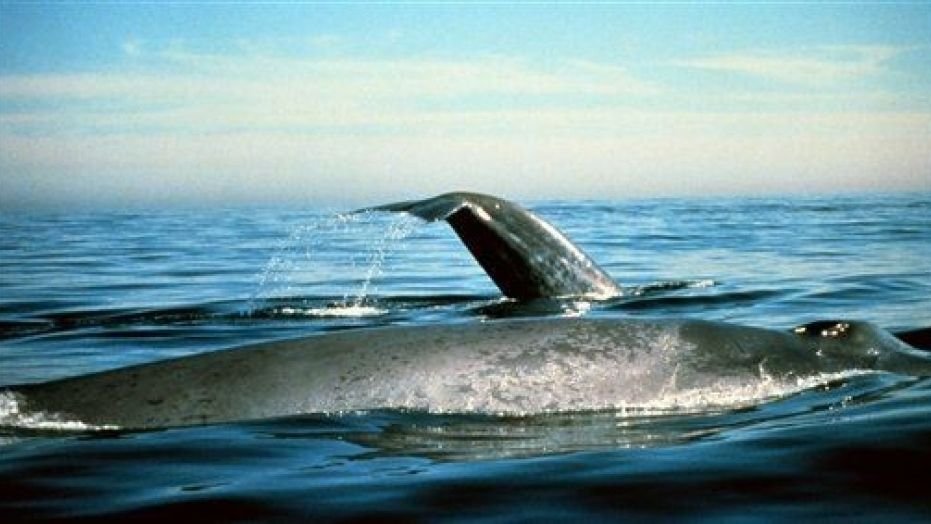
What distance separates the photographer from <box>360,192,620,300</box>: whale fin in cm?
932

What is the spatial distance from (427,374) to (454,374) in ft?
0.37

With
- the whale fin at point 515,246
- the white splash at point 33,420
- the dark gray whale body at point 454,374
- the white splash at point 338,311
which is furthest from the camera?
the white splash at point 338,311

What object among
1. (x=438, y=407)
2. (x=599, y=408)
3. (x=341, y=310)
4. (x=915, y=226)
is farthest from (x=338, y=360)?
(x=915, y=226)

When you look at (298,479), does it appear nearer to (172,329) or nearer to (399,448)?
(399,448)

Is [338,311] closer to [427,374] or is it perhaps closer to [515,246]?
[515,246]

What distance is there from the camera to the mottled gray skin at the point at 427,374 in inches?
193

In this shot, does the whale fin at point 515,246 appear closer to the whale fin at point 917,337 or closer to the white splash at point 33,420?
the whale fin at point 917,337

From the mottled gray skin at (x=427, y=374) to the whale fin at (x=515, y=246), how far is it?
3.74 meters

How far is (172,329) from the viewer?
989 centimetres

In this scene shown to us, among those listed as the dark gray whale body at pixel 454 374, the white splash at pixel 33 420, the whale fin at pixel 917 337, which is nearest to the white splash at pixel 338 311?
the whale fin at pixel 917 337

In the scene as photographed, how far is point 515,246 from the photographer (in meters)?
9.55

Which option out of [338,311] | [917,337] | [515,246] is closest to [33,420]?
[515,246]

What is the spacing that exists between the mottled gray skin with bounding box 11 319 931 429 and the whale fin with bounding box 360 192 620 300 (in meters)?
3.74

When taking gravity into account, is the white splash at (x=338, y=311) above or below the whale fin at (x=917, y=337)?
above
